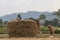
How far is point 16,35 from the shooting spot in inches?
603

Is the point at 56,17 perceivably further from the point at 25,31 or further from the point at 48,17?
the point at 25,31

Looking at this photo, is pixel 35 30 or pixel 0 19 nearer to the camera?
pixel 35 30

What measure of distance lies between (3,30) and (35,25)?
18.9 ft

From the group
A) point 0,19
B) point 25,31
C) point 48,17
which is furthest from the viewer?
point 48,17

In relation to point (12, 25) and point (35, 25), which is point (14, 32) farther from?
point (35, 25)

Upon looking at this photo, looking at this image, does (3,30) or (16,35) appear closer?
(16,35)

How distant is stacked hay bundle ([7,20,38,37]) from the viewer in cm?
1498

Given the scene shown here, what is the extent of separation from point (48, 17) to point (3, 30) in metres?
11.1

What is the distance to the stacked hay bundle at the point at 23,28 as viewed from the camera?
49.2 feet

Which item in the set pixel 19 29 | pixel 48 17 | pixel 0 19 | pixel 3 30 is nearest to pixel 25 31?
pixel 19 29

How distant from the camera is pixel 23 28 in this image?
15.0m

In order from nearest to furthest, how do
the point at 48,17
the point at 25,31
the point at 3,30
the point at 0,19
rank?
the point at 25,31 < the point at 3,30 < the point at 0,19 < the point at 48,17

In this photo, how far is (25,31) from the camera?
15031 mm

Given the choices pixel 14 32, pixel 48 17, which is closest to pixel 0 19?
pixel 48 17
